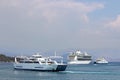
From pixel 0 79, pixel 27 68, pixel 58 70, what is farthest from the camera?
pixel 27 68

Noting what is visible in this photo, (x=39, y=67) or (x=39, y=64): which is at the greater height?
(x=39, y=64)

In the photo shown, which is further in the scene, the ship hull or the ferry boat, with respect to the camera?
the ferry boat

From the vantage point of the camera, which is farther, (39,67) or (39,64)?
(39,64)

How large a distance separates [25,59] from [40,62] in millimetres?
9898

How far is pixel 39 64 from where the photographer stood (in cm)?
13188

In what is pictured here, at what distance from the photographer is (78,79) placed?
9356 cm

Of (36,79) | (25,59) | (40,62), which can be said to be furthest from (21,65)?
(36,79)

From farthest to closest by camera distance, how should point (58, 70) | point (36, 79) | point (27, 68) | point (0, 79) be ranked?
point (27, 68) → point (58, 70) → point (36, 79) → point (0, 79)

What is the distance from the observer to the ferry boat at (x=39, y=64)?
12625cm

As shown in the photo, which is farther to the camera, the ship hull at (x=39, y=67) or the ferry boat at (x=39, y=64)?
the ferry boat at (x=39, y=64)

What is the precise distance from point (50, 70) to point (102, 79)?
3528 centimetres

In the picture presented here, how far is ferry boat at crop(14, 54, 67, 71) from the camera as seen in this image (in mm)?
126250

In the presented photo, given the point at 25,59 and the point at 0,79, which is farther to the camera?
the point at 25,59

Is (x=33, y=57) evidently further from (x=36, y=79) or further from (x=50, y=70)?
(x=36, y=79)
